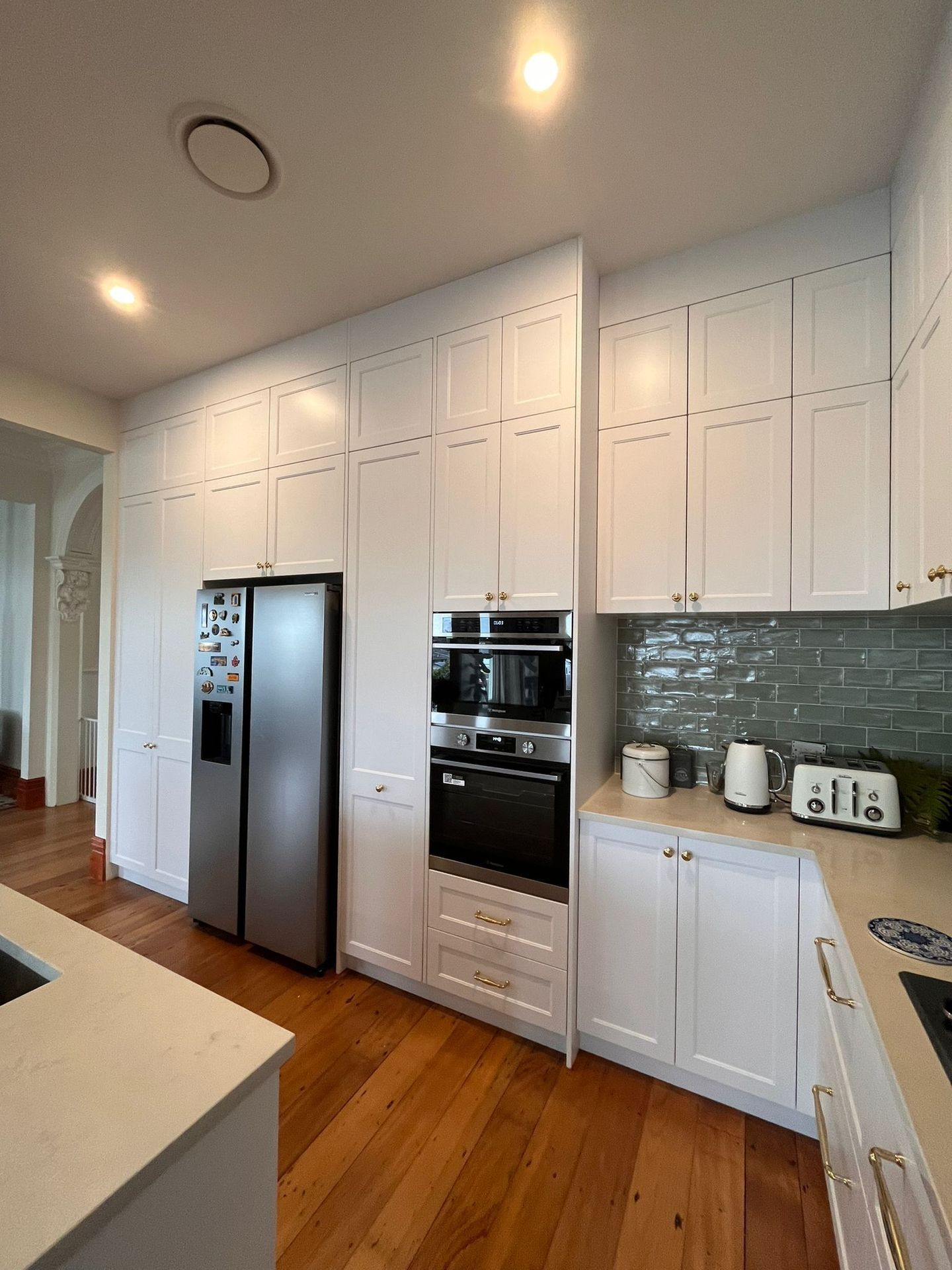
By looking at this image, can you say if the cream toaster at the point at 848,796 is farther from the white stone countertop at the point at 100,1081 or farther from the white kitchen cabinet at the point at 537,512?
the white stone countertop at the point at 100,1081

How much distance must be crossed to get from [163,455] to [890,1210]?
147 inches

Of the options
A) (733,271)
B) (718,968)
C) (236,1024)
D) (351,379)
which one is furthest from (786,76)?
(718,968)

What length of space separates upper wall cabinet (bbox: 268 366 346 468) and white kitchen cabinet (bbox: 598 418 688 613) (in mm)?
1154

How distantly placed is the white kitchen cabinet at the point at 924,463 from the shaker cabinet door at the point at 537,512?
93 cm

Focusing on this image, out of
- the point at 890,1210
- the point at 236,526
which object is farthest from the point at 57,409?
the point at 890,1210

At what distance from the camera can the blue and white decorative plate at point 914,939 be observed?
0.99 m

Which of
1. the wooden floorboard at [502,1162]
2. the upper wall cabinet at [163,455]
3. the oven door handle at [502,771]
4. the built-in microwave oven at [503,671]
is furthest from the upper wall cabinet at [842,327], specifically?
the upper wall cabinet at [163,455]

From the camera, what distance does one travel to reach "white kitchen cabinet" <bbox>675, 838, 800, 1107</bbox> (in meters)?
1.52

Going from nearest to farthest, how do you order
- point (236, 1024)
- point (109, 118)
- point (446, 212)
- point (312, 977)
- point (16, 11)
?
point (236, 1024), point (16, 11), point (109, 118), point (446, 212), point (312, 977)

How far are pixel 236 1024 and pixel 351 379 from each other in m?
2.29

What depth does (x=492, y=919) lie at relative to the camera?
191 cm

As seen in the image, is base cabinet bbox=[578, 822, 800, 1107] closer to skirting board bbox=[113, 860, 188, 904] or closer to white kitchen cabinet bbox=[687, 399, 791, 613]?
white kitchen cabinet bbox=[687, 399, 791, 613]

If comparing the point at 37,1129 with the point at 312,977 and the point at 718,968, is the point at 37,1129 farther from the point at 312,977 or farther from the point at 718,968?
the point at 312,977

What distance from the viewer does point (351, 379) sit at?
2.30 m
